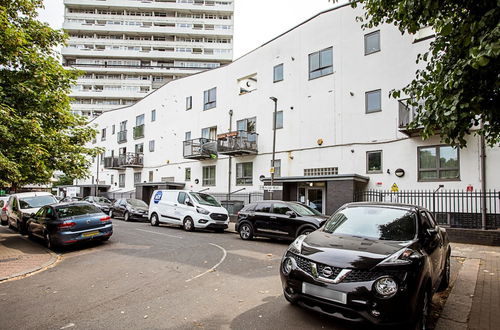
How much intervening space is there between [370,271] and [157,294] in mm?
3636

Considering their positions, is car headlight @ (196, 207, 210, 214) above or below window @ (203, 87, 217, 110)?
below

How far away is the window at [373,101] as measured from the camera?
1623 centimetres

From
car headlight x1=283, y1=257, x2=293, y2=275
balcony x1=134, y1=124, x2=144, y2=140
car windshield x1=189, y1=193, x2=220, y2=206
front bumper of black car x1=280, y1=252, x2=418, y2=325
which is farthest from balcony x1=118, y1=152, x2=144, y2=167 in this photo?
front bumper of black car x1=280, y1=252, x2=418, y2=325

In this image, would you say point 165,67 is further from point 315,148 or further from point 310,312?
point 310,312

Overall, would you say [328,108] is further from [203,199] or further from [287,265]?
[287,265]

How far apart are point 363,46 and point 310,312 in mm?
16260

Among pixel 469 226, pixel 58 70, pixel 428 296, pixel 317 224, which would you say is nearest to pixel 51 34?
pixel 58 70

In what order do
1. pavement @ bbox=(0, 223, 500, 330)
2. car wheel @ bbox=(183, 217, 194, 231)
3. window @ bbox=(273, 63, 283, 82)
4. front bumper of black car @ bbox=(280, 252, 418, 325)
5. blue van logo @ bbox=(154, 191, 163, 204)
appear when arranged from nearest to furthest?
front bumper of black car @ bbox=(280, 252, 418, 325), pavement @ bbox=(0, 223, 500, 330), car wheel @ bbox=(183, 217, 194, 231), blue van logo @ bbox=(154, 191, 163, 204), window @ bbox=(273, 63, 283, 82)

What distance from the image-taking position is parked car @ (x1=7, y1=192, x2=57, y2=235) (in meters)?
13.7

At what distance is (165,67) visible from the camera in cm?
6012

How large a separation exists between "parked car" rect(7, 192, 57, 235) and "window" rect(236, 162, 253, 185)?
11855mm

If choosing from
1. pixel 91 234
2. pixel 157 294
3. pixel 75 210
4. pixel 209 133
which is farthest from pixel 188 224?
pixel 209 133

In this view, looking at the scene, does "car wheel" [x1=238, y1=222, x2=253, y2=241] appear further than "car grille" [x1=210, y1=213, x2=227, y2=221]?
No

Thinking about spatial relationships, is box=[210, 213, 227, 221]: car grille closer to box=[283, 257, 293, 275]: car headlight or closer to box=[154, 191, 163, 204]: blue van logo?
box=[154, 191, 163, 204]: blue van logo
